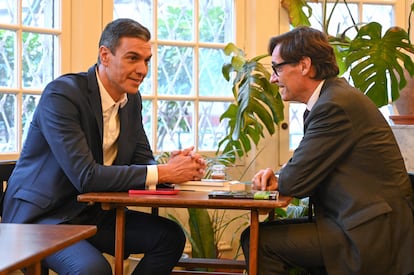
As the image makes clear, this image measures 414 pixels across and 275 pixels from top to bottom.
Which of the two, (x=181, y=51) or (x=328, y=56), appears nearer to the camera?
(x=328, y=56)

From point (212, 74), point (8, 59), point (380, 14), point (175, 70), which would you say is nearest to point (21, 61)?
point (8, 59)

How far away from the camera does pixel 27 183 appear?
2328 millimetres

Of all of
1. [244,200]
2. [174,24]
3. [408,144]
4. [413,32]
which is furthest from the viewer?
A: [413,32]

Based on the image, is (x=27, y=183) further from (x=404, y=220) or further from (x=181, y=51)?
(x=181, y=51)

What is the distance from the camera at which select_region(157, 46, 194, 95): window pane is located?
386cm

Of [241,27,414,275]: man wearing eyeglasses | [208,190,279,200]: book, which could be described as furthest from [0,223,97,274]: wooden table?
[241,27,414,275]: man wearing eyeglasses

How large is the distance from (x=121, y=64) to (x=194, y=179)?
0.53 metres

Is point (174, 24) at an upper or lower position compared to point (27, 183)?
upper

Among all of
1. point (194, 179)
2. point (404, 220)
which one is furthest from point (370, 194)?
point (194, 179)

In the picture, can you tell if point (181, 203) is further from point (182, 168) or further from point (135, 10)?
point (135, 10)

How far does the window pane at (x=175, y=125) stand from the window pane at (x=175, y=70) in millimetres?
78

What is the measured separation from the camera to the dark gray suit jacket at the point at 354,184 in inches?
85.3

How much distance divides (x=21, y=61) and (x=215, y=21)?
1.21 m

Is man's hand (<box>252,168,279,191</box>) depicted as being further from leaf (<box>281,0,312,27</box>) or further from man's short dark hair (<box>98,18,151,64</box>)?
leaf (<box>281,0,312,27</box>)
